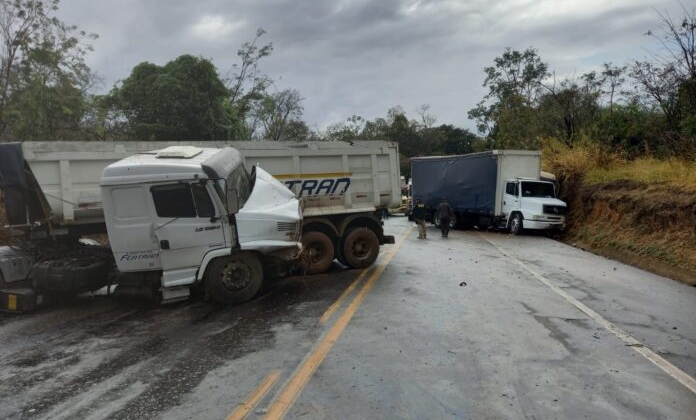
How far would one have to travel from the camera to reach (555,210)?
21.0 m

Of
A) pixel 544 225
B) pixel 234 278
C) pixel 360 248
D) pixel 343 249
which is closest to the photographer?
pixel 234 278

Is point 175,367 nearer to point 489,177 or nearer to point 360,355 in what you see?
point 360,355

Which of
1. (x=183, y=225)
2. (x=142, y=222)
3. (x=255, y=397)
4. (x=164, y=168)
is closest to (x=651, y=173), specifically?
(x=183, y=225)


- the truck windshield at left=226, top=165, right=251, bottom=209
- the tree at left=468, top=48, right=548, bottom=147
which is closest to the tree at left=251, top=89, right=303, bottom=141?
the tree at left=468, top=48, right=548, bottom=147

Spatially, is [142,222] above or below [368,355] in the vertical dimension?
above

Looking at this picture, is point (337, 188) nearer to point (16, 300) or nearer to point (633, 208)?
point (16, 300)

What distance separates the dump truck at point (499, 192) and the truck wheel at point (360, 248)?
11.0 metres

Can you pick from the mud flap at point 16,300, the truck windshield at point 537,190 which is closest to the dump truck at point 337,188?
the mud flap at point 16,300

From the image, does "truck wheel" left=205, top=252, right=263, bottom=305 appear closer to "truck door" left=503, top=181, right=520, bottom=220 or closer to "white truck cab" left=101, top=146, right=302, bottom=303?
"white truck cab" left=101, top=146, right=302, bottom=303

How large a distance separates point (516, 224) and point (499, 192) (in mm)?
1560

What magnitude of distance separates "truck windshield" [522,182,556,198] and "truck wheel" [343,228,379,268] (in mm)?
11717

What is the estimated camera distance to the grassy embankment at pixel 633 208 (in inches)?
535

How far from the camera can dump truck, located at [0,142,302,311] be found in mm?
8141

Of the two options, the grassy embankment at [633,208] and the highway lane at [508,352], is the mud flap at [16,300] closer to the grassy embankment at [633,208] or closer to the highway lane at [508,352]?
the highway lane at [508,352]
